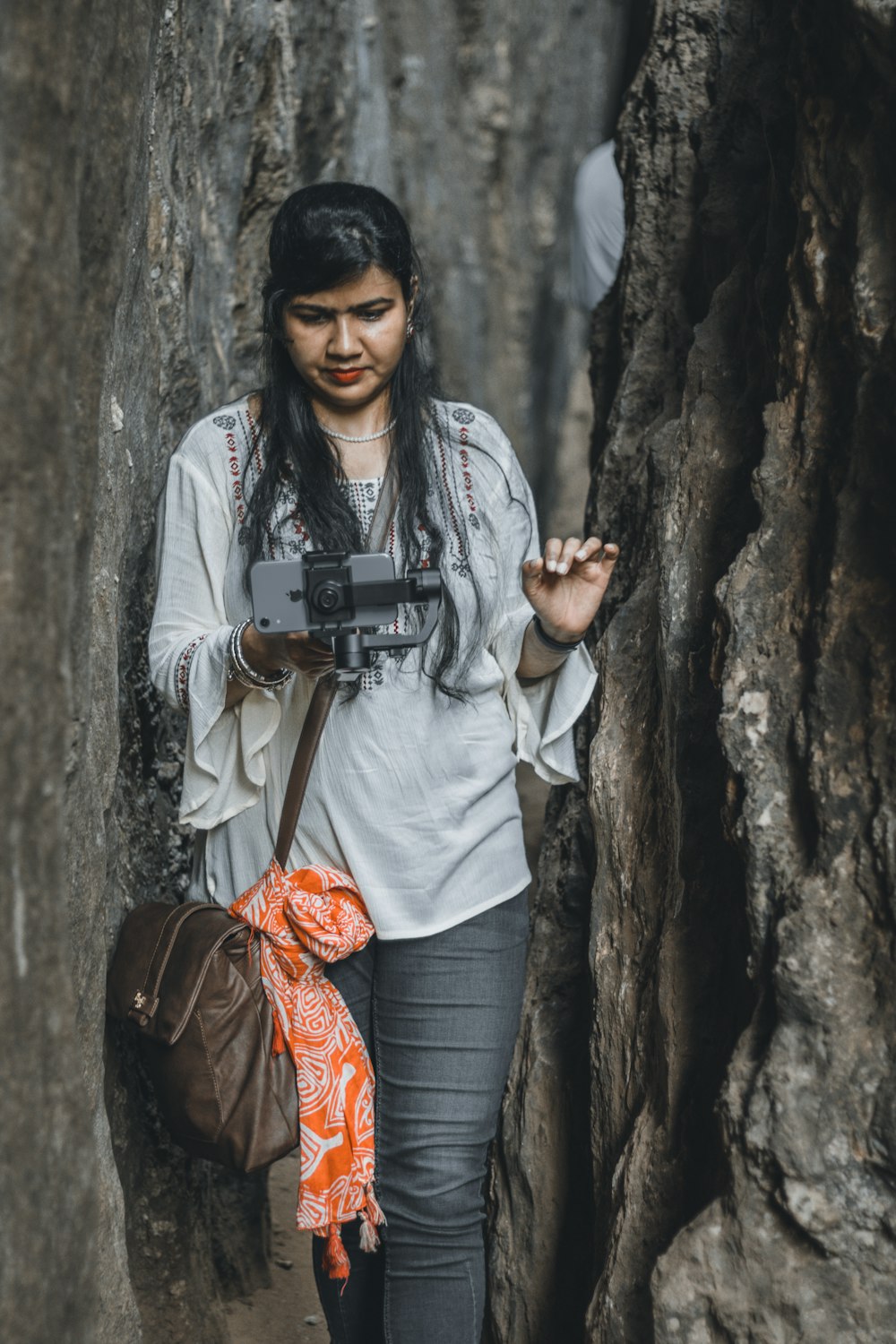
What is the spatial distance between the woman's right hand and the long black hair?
0.15 metres

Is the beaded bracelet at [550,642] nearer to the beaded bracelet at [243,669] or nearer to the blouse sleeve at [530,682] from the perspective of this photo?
the blouse sleeve at [530,682]

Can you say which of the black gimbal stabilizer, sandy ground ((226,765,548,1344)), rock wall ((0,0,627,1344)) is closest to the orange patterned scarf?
rock wall ((0,0,627,1344))

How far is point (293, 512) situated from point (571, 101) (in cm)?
851

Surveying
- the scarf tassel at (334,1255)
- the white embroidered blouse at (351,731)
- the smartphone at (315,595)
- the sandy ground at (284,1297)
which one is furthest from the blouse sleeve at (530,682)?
the sandy ground at (284,1297)

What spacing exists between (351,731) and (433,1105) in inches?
23.1

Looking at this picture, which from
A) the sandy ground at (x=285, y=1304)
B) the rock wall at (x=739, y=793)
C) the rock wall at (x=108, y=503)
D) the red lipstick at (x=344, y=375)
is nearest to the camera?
the rock wall at (x=108, y=503)

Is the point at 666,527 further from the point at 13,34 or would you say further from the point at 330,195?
the point at 13,34

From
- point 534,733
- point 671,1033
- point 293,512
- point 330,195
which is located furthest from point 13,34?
point 671,1033

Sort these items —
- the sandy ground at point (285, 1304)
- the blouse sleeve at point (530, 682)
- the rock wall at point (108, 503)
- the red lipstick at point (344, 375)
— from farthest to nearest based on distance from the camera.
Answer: the sandy ground at point (285, 1304) < the blouse sleeve at point (530, 682) < the red lipstick at point (344, 375) < the rock wall at point (108, 503)

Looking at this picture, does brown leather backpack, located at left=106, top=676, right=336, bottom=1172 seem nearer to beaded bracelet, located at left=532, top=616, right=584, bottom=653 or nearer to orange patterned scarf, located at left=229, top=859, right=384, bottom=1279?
orange patterned scarf, located at left=229, top=859, right=384, bottom=1279

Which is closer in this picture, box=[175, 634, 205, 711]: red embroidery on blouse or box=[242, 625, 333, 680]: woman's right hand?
box=[242, 625, 333, 680]: woman's right hand

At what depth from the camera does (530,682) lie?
238 cm

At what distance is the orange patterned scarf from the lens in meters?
2.16

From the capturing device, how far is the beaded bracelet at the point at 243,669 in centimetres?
208
